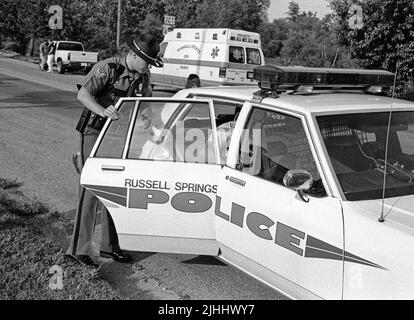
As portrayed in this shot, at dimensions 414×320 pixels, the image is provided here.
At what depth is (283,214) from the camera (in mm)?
3031

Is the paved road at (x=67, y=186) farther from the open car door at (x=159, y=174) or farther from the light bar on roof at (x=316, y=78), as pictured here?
the light bar on roof at (x=316, y=78)

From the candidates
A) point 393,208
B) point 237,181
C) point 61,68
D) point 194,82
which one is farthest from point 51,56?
point 393,208

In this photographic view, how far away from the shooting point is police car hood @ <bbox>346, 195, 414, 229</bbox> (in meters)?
2.66

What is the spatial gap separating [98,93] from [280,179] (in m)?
1.66

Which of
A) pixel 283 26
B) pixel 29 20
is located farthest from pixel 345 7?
pixel 283 26

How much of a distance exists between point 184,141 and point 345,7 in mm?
12774

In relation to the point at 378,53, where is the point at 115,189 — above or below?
below

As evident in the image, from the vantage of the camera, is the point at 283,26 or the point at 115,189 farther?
the point at 283,26

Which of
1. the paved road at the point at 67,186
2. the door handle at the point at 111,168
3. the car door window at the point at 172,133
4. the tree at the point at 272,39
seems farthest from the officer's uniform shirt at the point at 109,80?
the tree at the point at 272,39

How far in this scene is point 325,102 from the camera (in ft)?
11.1

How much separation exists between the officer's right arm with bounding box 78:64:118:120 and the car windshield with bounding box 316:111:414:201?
173cm

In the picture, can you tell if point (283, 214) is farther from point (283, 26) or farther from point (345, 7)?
point (283, 26)

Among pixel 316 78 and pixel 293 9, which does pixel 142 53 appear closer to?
pixel 316 78

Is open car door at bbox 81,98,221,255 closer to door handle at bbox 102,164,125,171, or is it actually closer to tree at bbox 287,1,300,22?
door handle at bbox 102,164,125,171
